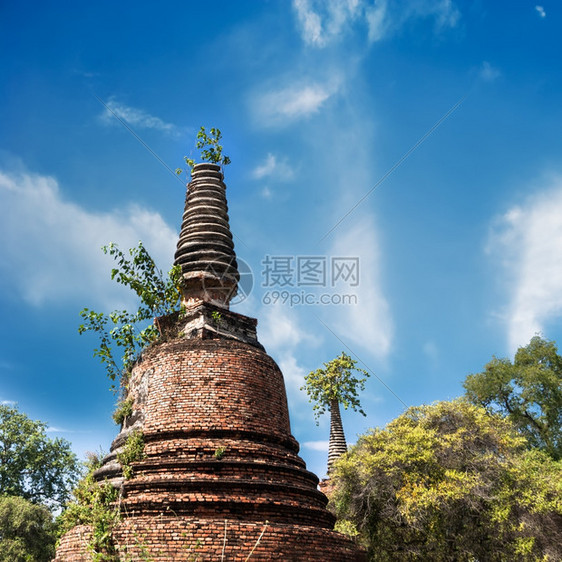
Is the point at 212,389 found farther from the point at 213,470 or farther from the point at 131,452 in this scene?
the point at 131,452

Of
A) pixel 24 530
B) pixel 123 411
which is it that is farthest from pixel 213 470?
pixel 24 530

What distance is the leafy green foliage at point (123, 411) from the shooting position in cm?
Result: 1045

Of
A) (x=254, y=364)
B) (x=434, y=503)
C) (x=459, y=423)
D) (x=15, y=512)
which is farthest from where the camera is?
(x=15, y=512)

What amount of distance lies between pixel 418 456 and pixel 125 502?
8275 mm

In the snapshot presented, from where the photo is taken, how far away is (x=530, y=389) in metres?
23.6

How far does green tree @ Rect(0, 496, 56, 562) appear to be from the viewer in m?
20.8

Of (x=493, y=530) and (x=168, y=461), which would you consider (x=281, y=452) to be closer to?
(x=168, y=461)

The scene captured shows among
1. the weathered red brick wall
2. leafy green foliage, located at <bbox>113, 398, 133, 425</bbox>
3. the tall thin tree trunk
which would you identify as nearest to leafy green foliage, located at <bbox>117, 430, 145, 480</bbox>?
the weathered red brick wall

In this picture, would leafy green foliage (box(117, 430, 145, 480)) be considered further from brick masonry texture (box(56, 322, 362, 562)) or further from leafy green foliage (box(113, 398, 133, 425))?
leafy green foliage (box(113, 398, 133, 425))

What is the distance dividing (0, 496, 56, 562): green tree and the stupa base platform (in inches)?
648

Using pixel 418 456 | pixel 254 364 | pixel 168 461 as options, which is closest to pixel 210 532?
pixel 168 461

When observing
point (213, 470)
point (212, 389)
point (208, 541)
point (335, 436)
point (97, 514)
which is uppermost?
point (335, 436)

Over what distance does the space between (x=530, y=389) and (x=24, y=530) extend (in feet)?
80.9

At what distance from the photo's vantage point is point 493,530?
13.8m
